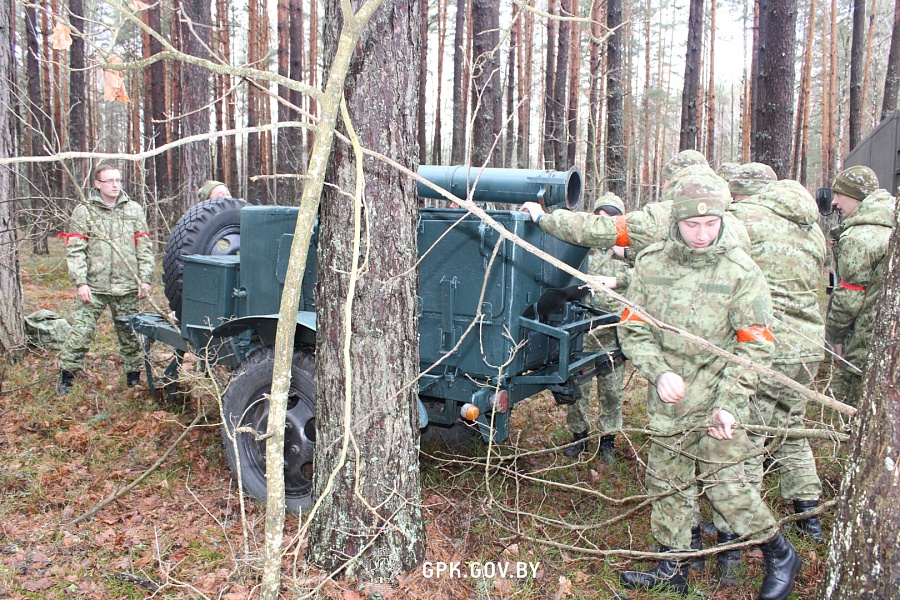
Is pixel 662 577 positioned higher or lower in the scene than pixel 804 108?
lower

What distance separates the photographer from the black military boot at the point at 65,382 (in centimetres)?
568

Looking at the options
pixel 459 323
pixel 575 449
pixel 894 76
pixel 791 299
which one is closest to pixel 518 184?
pixel 459 323

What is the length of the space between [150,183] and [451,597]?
25.0 meters

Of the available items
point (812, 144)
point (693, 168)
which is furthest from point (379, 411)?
point (812, 144)

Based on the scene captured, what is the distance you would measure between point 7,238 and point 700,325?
6500 mm

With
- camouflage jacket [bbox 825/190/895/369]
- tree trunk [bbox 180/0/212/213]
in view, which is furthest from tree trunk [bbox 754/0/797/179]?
tree trunk [bbox 180/0/212/213]

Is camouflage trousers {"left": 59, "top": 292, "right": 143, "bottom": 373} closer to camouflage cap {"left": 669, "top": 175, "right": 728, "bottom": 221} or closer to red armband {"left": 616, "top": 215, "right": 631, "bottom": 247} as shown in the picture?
red armband {"left": 616, "top": 215, "right": 631, "bottom": 247}

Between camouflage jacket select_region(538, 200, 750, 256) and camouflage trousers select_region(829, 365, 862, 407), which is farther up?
camouflage jacket select_region(538, 200, 750, 256)

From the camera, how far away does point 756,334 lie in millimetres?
3160

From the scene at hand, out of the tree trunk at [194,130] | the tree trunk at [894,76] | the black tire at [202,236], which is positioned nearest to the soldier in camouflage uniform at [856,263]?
the black tire at [202,236]

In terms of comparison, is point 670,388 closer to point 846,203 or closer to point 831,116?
point 846,203

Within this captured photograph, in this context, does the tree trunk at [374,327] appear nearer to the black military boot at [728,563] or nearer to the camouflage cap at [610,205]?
the black military boot at [728,563]

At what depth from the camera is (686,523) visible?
A: 3412mm

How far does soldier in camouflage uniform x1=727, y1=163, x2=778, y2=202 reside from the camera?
14.6 ft
